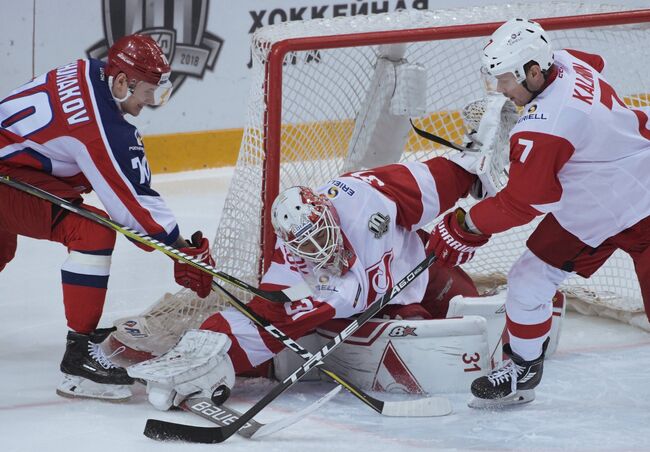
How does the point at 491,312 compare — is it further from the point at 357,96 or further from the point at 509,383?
the point at 357,96

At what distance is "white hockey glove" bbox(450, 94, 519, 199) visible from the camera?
135 inches

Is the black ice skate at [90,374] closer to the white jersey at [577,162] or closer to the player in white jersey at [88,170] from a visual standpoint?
the player in white jersey at [88,170]

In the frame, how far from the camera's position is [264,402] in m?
2.99

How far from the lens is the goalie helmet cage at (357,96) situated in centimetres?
346

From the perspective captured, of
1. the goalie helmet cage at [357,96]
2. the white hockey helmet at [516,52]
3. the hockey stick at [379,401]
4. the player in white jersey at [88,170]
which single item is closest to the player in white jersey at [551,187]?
the white hockey helmet at [516,52]

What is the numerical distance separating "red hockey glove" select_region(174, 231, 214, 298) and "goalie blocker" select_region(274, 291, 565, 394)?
281 millimetres

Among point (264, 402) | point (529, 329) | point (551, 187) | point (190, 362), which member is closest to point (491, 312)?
point (529, 329)

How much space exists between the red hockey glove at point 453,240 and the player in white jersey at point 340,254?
0.23 metres

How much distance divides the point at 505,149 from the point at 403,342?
→ 0.70m

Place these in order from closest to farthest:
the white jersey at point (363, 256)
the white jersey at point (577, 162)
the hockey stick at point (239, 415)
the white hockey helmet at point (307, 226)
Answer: the white jersey at point (577, 162)
the hockey stick at point (239, 415)
the white hockey helmet at point (307, 226)
the white jersey at point (363, 256)

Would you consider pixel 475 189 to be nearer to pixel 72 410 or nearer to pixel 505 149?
pixel 505 149

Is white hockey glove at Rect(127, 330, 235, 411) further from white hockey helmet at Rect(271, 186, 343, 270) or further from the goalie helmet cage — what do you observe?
the goalie helmet cage

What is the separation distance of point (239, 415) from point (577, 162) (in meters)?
1.03

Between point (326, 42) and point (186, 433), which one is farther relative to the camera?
point (326, 42)
